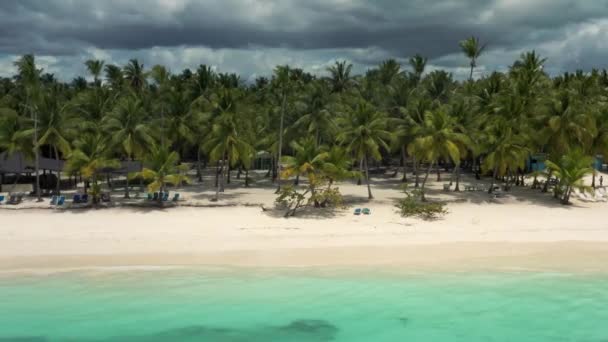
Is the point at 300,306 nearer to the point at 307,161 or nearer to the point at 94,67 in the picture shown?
the point at 307,161

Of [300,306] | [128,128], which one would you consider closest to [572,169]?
[300,306]

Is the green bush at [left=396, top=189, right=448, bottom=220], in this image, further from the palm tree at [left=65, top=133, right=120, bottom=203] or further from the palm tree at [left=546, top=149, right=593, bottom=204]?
the palm tree at [left=65, top=133, right=120, bottom=203]

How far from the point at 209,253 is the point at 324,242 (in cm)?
523

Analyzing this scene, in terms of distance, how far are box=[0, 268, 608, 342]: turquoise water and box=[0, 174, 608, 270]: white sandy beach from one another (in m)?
1.48

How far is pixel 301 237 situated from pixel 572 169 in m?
18.2

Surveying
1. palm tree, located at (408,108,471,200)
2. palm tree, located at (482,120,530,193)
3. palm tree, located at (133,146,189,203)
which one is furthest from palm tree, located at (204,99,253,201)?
palm tree, located at (482,120,530,193)

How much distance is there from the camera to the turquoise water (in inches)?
597

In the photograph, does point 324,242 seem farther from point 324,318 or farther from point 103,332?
point 103,332

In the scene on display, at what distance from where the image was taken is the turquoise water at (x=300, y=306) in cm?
1517

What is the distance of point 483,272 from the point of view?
2008 cm

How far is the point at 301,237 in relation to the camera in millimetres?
24234

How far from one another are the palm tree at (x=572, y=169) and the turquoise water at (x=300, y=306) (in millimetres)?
12953

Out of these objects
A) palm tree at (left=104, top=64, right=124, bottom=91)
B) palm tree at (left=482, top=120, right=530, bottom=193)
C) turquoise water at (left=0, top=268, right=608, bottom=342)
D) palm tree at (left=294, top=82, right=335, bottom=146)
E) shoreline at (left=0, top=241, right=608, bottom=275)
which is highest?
palm tree at (left=104, top=64, right=124, bottom=91)

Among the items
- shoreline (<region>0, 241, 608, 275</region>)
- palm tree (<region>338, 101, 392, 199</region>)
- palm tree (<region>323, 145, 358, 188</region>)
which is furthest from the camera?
palm tree (<region>338, 101, 392, 199</region>)
